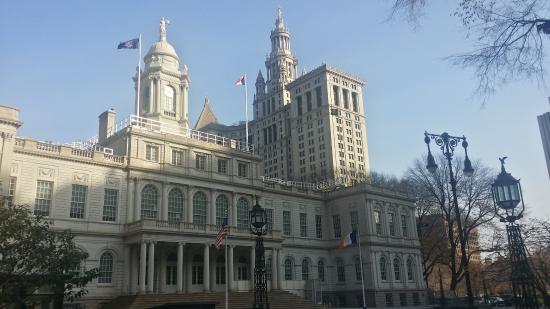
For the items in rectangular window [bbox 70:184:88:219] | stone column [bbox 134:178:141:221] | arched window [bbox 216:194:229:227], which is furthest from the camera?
arched window [bbox 216:194:229:227]

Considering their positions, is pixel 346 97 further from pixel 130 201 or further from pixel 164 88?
pixel 130 201

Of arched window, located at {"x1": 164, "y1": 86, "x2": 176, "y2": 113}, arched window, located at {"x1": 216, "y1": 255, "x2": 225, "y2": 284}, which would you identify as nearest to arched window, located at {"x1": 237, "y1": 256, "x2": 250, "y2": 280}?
arched window, located at {"x1": 216, "y1": 255, "x2": 225, "y2": 284}

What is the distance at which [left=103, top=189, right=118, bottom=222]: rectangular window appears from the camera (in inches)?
1698

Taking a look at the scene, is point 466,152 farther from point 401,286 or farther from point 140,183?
point 401,286

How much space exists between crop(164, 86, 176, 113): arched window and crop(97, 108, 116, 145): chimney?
20.5 ft

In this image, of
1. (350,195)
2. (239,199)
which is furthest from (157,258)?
(350,195)

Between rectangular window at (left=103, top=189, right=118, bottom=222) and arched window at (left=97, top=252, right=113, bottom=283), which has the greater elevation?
rectangular window at (left=103, top=189, right=118, bottom=222)

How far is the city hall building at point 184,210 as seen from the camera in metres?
40.9

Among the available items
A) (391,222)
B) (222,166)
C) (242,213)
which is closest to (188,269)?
(242,213)

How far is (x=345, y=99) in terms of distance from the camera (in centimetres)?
12531

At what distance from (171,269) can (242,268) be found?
869 cm

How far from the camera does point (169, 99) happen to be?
57.3 metres

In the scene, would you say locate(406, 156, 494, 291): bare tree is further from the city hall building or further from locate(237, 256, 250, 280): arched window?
locate(237, 256, 250, 280): arched window

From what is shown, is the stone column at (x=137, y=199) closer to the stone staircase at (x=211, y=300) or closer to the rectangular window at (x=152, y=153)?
the rectangular window at (x=152, y=153)
